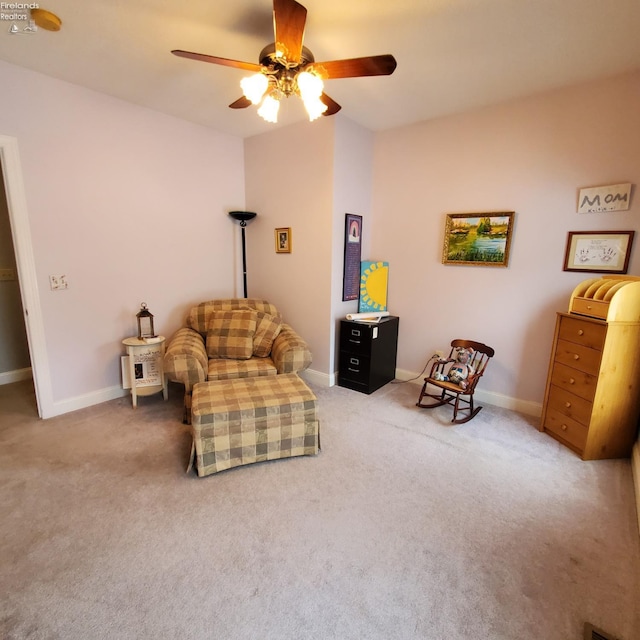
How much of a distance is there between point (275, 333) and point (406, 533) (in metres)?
1.94

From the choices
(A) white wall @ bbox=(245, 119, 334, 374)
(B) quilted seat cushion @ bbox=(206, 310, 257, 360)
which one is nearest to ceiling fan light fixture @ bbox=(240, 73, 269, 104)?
(A) white wall @ bbox=(245, 119, 334, 374)

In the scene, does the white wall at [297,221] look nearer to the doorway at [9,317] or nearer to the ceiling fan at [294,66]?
the ceiling fan at [294,66]

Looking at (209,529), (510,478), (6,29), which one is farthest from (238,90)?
(510,478)

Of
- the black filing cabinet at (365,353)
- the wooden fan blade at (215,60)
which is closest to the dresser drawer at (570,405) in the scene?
the black filing cabinet at (365,353)

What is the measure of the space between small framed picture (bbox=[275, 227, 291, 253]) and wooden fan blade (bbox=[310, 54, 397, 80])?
73.6 inches

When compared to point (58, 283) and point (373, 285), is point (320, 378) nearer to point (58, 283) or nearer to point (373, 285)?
point (373, 285)

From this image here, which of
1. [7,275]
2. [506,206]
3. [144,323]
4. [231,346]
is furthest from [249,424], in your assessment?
[7,275]

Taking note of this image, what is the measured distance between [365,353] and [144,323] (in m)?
2.14

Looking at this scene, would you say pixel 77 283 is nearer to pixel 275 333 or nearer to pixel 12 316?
pixel 12 316

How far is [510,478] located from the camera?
2.12 m

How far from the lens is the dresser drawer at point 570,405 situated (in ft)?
7.47

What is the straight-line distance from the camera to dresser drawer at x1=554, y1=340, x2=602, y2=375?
2.22 m

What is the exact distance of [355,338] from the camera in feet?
10.9

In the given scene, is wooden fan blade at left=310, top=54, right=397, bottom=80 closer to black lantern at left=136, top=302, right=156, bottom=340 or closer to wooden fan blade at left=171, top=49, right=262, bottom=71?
wooden fan blade at left=171, top=49, right=262, bottom=71
